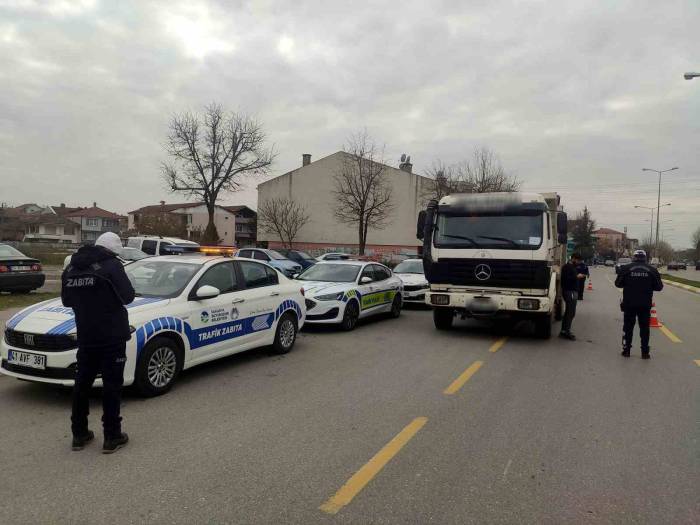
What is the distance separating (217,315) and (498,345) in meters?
5.20

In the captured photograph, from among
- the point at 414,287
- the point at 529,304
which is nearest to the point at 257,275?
the point at 529,304

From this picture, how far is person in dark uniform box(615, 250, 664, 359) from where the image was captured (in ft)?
27.5

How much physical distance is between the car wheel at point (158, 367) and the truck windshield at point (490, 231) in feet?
18.8

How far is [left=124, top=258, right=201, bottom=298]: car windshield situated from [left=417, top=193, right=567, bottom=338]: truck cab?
492cm

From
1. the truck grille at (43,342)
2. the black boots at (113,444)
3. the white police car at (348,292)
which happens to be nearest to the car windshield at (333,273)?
the white police car at (348,292)

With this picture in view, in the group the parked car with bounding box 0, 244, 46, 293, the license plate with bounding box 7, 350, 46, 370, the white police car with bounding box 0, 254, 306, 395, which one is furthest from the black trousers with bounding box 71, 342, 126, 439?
the parked car with bounding box 0, 244, 46, 293

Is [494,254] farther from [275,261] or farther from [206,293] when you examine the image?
[275,261]

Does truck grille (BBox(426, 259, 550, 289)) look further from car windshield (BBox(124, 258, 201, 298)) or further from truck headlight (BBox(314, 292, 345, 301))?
car windshield (BBox(124, 258, 201, 298))

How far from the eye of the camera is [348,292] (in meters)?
10.8

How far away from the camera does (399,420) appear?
5062 mm

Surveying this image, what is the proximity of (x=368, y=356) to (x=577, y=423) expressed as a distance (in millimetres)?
3658

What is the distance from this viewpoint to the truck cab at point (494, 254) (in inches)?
362

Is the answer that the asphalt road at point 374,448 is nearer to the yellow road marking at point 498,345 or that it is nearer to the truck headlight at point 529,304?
the yellow road marking at point 498,345

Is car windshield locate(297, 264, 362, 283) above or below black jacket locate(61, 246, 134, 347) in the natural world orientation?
below
